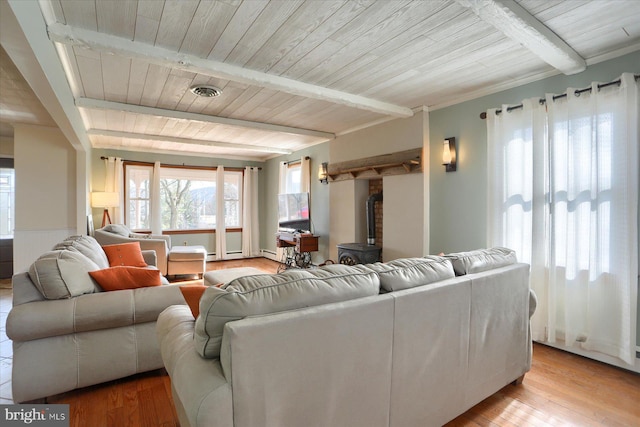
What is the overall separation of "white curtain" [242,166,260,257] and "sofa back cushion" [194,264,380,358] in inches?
250

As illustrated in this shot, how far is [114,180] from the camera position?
6.29 meters

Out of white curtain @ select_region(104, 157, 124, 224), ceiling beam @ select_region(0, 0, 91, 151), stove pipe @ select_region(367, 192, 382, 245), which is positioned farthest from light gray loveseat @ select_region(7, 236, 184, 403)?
white curtain @ select_region(104, 157, 124, 224)

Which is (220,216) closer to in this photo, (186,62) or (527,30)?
(186,62)

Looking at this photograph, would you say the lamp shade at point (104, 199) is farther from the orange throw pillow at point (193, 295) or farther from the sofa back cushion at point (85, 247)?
the orange throw pillow at point (193, 295)

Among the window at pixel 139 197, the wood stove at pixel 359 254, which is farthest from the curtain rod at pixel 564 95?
the window at pixel 139 197

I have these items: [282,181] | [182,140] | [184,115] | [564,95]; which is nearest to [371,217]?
[282,181]

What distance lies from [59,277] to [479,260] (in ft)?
8.47

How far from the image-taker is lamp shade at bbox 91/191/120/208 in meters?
5.68

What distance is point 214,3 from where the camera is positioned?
1.94 m

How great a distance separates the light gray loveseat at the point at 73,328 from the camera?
6.33 feet

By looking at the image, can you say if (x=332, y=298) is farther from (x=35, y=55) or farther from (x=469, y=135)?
(x=469, y=135)

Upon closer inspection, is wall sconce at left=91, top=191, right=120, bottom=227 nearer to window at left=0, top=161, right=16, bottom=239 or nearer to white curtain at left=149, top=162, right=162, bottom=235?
white curtain at left=149, top=162, right=162, bottom=235

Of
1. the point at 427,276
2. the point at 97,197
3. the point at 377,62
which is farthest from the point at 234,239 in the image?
→ the point at 427,276

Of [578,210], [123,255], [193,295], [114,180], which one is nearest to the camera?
[193,295]
